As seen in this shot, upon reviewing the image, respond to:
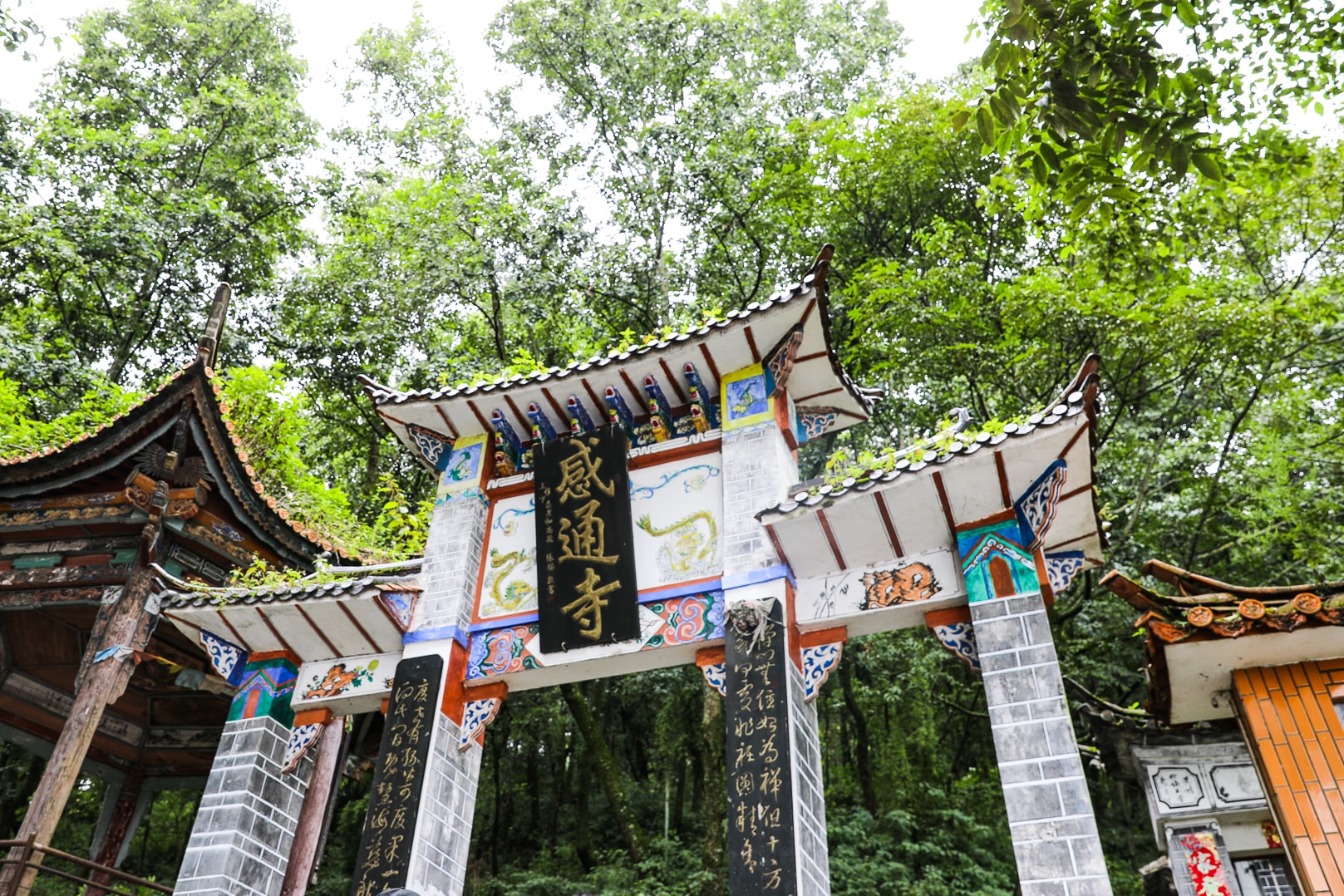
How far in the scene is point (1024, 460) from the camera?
6105 millimetres

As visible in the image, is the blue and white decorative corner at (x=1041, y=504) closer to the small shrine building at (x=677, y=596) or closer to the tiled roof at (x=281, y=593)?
the small shrine building at (x=677, y=596)

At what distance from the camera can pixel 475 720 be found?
739cm

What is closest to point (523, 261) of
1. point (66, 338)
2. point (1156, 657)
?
point (66, 338)

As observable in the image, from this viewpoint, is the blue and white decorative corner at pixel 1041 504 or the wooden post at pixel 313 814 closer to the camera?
the blue and white decorative corner at pixel 1041 504

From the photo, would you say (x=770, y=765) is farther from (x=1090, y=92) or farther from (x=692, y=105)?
(x=692, y=105)

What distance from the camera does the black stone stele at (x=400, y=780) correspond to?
21.3 feet

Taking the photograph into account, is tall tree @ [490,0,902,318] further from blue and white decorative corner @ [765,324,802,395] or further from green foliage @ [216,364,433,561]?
blue and white decorative corner @ [765,324,802,395]

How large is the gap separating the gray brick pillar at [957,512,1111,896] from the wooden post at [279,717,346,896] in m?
5.55

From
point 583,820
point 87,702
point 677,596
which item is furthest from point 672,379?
point 583,820

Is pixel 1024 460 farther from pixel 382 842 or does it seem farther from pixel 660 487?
pixel 382 842

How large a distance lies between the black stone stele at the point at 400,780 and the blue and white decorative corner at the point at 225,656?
5.85 ft

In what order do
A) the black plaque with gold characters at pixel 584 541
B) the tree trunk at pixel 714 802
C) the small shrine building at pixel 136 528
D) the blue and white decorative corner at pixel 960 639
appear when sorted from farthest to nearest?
the tree trunk at pixel 714 802 < the small shrine building at pixel 136 528 < the black plaque with gold characters at pixel 584 541 < the blue and white decorative corner at pixel 960 639

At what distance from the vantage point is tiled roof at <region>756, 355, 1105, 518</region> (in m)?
5.83

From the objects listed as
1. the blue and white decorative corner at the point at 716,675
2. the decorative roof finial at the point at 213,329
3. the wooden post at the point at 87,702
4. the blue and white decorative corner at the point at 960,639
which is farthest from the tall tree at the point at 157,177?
the blue and white decorative corner at the point at 960,639
